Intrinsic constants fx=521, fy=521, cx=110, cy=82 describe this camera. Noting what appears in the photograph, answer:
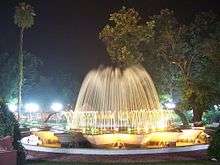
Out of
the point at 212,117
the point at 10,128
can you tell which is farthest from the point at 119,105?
the point at 10,128

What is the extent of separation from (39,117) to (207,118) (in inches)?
721

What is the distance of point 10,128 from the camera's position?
16.7 metres

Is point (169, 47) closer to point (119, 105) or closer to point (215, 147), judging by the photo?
point (119, 105)

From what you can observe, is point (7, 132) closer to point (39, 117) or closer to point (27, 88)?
point (39, 117)

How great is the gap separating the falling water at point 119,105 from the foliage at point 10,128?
8.05 metres

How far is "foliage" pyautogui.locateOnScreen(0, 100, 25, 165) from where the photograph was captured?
16.6 meters

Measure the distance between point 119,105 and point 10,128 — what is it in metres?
23.0

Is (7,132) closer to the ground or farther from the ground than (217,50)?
closer to the ground

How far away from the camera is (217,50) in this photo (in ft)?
141

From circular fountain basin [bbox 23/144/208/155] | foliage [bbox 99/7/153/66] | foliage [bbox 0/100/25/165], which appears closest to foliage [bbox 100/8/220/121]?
foliage [bbox 99/7/153/66]

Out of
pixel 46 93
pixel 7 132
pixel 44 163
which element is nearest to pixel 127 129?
pixel 44 163

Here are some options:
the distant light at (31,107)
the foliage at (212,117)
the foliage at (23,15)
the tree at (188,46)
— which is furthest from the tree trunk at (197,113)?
the distant light at (31,107)

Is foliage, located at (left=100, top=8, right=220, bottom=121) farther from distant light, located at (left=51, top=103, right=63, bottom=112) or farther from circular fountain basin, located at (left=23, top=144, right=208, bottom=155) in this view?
distant light, located at (left=51, top=103, right=63, bottom=112)

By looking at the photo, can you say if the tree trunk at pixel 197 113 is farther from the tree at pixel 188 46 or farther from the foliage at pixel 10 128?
the foliage at pixel 10 128
